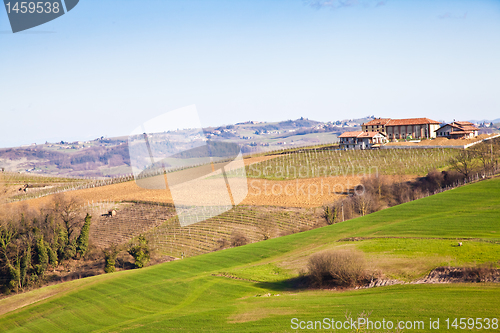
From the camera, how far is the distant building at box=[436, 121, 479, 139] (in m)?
86.6

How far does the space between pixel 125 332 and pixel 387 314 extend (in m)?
11.4

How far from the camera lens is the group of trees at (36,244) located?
37156mm

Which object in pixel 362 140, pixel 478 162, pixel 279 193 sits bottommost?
pixel 279 193

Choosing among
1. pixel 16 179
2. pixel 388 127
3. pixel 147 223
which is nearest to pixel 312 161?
pixel 388 127

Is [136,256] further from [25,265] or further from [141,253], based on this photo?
[25,265]

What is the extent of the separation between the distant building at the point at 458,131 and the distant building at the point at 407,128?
6.89ft

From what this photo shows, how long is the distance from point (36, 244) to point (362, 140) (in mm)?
70884

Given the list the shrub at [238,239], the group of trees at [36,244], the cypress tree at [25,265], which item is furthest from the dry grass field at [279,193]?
the cypress tree at [25,265]

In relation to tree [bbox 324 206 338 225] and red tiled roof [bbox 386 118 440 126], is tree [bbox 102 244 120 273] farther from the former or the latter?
red tiled roof [bbox 386 118 440 126]

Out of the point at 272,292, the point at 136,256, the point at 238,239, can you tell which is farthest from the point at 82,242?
the point at 272,292

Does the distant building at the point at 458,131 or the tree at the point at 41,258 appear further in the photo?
the distant building at the point at 458,131

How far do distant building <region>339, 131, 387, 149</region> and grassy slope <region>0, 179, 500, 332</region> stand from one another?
52.2m

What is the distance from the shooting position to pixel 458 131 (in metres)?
88.1

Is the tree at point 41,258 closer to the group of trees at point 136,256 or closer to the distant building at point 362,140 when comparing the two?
the group of trees at point 136,256
